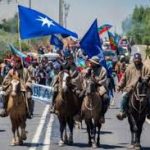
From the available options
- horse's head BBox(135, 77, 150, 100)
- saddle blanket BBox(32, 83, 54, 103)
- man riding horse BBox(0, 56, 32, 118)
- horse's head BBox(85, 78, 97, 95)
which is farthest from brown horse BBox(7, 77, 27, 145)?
saddle blanket BBox(32, 83, 54, 103)

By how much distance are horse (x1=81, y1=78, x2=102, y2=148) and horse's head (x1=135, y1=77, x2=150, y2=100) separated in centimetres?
100

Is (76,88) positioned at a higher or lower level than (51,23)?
lower

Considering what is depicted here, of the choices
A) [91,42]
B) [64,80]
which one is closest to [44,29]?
[91,42]

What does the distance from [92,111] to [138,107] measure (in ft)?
3.55

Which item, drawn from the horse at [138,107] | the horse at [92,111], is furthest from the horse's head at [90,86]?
the horse at [138,107]

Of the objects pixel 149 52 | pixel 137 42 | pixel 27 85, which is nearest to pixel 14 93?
pixel 27 85

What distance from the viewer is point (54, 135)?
21.4 m

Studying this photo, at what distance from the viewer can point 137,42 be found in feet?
405

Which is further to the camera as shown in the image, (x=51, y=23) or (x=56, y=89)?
(x=51, y=23)

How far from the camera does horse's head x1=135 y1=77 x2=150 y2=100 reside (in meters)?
18.7

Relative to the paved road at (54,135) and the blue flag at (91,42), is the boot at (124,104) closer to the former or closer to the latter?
the paved road at (54,135)

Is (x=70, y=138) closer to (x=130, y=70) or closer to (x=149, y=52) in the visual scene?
(x=130, y=70)

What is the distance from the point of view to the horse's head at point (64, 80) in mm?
19391

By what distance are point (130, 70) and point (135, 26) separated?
370ft
